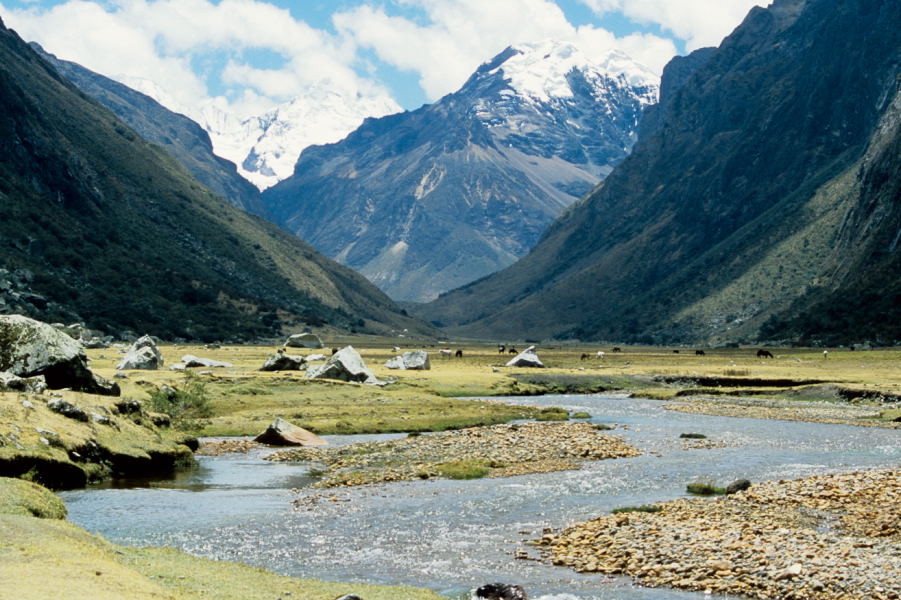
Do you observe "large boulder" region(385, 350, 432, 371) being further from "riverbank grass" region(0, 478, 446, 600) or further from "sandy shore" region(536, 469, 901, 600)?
"riverbank grass" region(0, 478, 446, 600)

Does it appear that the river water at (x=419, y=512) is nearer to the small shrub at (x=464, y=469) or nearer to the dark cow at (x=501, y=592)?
the dark cow at (x=501, y=592)

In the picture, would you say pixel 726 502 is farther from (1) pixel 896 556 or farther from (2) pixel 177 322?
(2) pixel 177 322

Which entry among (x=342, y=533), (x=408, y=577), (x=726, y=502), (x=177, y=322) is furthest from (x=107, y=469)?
(x=177, y=322)

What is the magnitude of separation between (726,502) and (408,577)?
1485 cm

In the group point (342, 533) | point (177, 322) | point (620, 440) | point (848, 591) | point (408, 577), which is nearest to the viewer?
point (848, 591)

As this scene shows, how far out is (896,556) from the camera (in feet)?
85.9

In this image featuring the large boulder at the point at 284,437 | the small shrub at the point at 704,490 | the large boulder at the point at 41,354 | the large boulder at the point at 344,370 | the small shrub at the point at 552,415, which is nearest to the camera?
the small shrub at the point at 704,490

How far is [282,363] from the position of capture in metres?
101

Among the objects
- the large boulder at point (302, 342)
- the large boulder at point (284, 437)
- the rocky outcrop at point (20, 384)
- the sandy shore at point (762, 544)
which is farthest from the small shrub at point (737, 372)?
the rocky outcrop at point (20, 384)

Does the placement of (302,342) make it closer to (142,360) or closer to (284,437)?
(142,360)

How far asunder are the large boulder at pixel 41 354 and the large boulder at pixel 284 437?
10690mm

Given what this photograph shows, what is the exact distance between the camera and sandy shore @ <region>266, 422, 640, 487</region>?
44000 mm

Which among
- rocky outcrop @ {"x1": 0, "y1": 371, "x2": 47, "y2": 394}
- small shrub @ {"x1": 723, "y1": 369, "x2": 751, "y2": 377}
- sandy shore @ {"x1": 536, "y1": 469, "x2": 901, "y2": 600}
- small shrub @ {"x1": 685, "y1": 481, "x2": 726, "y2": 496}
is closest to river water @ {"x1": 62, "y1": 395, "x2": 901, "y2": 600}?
small shrub @ {"x1": 685, "y1": 481, "x2": 726, "y2": 496}

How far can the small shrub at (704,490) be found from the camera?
37969 mm
